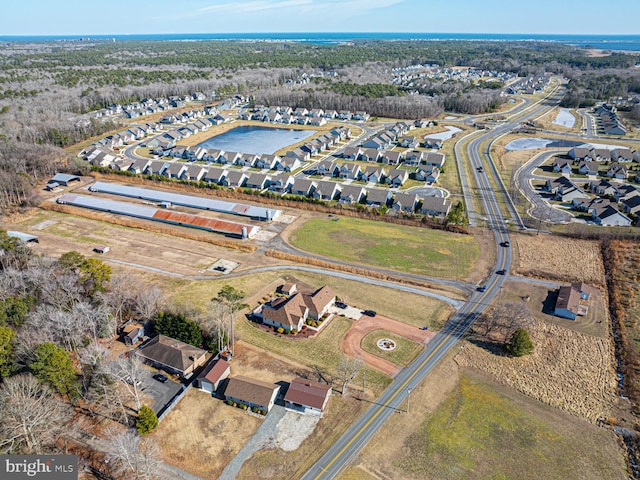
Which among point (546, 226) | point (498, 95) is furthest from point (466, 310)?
point (498, 95)

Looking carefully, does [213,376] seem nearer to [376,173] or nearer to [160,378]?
[160,378]

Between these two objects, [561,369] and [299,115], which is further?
[299,115]

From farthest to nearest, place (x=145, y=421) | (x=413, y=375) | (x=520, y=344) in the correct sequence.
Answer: (x=520, y=344)
(x=413, y=375)
(x=145, y=421)

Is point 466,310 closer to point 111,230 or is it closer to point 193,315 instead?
point 193,315

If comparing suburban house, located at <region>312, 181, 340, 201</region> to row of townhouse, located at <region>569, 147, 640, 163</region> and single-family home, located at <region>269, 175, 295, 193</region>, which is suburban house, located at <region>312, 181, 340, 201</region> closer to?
single-family home, located at <region>269, 175, 295, 193</region>

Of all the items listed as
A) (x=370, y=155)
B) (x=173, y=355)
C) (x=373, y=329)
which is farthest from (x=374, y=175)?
(x=173, y=355)

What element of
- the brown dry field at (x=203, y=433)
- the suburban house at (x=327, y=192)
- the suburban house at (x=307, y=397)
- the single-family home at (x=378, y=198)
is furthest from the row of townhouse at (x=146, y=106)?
the suburban house at (x=307, y=397)
